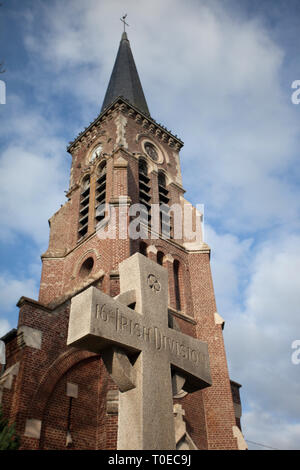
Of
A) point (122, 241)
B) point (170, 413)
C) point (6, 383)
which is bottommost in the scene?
point (170, 413)

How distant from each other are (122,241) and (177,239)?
4.46m

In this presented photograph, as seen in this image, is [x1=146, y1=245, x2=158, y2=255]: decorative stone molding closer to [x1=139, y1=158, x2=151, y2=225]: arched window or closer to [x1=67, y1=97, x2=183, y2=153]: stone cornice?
[x1=139, y1=158, x2=151, y2=225]: arched window

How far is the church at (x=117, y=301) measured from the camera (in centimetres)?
555

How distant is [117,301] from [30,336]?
22.9 ft

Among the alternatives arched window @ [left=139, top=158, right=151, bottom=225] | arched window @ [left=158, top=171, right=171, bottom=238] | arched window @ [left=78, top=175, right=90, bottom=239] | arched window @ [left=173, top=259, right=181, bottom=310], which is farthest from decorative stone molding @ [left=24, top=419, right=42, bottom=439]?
arched window @ [left=78, top=175, right=90, bottom=239]

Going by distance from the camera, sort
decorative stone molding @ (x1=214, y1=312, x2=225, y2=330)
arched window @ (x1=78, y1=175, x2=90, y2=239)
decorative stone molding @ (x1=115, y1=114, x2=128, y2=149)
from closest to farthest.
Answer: decorative stone molding @ (x1=214, y1=312, x2=225, y2=330) → arched window @ (x1=78, y1=175, x2=90, y2=239) → decorative stone molding @ (x1=115, y1=114, x2=128, y2=149)

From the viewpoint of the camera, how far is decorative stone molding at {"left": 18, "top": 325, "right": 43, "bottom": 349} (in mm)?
10993

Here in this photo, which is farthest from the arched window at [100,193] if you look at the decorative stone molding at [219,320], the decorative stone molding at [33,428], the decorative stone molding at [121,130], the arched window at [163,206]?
the decorative stone molding at [33,428]

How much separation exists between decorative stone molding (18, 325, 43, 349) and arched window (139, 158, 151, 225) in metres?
7.47

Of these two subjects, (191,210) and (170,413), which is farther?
(191,210)

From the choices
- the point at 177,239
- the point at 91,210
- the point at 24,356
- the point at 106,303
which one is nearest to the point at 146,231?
the point at 177,239

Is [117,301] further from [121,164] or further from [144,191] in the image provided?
[144,191]

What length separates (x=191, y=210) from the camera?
20250 mm
